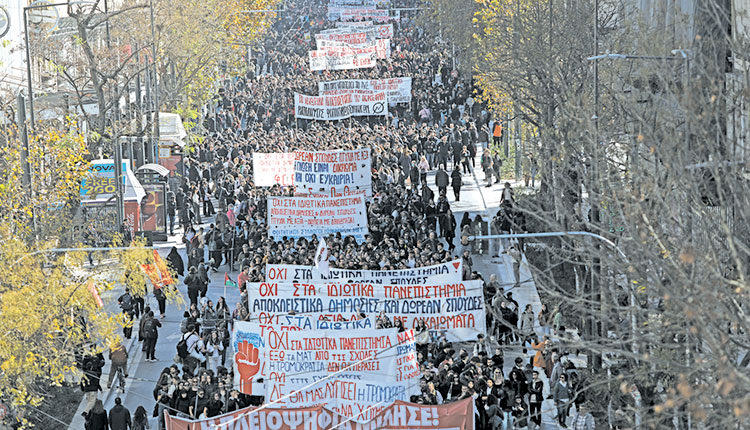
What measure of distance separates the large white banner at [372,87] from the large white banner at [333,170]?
16.8m

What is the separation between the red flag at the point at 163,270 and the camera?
30828 mm

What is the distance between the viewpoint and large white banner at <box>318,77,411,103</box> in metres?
53.6

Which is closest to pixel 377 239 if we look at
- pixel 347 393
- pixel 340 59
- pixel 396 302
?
pixel 396 302

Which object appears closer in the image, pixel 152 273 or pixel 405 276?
pixel 405 276

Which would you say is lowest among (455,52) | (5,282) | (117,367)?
(117,367)

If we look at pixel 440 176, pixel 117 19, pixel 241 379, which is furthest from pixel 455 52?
pixel 241 379

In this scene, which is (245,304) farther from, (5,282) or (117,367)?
(5,282)

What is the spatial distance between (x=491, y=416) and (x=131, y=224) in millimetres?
19499

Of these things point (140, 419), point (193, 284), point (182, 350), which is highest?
point (193, 284)

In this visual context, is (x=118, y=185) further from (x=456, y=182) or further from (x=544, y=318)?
(x=544, y=318)

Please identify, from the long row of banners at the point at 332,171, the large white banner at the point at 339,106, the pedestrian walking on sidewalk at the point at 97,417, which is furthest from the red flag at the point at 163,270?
the large white banner at the point at 339,106

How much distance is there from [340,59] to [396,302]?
42.6 metres

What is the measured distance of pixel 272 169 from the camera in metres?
37.8

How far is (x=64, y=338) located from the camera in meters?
24.9
